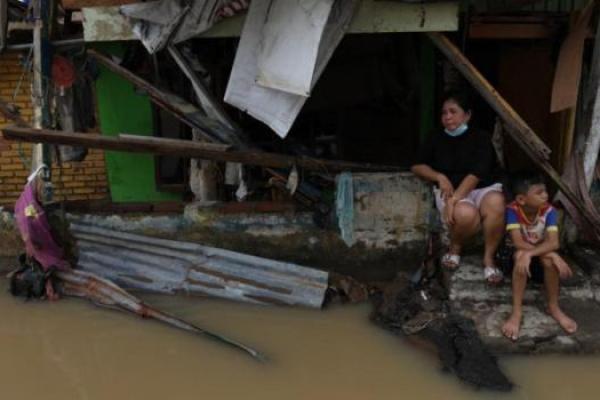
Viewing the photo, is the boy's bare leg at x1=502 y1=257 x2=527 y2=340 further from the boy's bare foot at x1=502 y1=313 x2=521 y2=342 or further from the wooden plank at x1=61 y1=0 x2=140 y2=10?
the wooden plank at x1=61 y1=0 x2=140 y2=10

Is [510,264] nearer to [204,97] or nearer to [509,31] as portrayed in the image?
[509,31]

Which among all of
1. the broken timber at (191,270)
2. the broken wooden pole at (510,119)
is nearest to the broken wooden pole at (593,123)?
the broken wooden pole at (510,119)

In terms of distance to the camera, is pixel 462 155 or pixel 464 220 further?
pixel 462 155

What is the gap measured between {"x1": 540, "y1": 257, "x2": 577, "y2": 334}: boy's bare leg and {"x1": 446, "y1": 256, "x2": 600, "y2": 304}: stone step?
208mm

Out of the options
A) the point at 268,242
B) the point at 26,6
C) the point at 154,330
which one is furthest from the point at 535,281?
the point at 26,6

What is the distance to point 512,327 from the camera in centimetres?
438

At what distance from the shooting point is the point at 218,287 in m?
5.37

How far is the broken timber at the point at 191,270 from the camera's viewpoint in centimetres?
527

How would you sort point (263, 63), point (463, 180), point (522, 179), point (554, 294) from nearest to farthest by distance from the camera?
1. point (554, 294)
2. point (263, 63)
3. point (463, 180)
4. point (522, 179)

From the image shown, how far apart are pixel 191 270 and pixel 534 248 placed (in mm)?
2838

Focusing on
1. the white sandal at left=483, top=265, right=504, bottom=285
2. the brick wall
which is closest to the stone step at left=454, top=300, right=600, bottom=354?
the white sandal at left=483, top=265, right=504, bottom=285

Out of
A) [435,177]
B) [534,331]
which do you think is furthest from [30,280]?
[534,331]

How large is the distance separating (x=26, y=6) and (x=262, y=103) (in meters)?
2.83

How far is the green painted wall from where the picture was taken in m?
6.39
